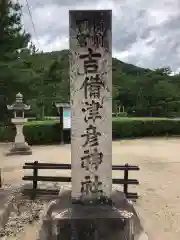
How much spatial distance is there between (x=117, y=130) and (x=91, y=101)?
13.4 meters

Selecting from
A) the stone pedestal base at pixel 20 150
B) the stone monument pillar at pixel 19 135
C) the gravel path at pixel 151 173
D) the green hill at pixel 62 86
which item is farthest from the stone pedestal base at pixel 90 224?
the green hill at pixel 62 86

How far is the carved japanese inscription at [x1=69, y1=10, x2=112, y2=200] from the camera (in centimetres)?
389

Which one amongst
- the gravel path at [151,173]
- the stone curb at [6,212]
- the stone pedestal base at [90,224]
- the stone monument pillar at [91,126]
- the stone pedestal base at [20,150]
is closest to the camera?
→ the stone pedestal base at [90,224]

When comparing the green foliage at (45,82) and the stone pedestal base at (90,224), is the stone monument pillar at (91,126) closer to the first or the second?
the stone pedestal base at (90,224)

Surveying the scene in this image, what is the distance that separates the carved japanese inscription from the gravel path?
1.38 meters

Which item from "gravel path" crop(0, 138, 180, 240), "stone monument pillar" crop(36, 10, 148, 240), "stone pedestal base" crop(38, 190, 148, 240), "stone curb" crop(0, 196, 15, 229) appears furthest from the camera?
"gravel path" crop(0, 138, 180, 240)

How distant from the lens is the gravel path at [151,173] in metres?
5.41

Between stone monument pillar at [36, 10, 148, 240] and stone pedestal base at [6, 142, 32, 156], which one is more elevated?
stone monument pillar at [36, 10, 148, 240]

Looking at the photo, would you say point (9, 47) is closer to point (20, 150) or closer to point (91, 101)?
point (20, 150)

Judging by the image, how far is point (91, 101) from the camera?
399 cm

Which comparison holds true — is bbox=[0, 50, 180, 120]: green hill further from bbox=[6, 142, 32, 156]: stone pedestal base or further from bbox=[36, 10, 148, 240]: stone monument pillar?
bbox=[36, 10, 148, 240]: stone monument pillar

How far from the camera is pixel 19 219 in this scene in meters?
5.35

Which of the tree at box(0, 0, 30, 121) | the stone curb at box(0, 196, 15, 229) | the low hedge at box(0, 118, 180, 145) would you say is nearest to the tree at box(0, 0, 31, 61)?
the tree at box(0, 0, 30, 121)

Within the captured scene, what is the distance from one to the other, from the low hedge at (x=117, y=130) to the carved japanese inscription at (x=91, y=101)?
38.3ft
